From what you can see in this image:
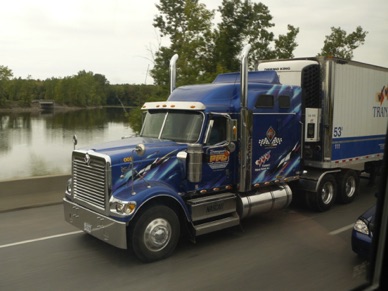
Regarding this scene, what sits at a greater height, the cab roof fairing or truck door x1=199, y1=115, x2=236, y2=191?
the cab roof fairing

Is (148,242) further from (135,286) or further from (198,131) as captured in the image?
(198,131)

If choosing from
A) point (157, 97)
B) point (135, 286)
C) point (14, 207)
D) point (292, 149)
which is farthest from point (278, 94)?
point (157, 97)

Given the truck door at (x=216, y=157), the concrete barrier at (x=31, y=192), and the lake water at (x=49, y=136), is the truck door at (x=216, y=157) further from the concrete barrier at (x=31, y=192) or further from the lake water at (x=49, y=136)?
the lake water at (x=49, y=136)

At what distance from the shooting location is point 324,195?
8.47m

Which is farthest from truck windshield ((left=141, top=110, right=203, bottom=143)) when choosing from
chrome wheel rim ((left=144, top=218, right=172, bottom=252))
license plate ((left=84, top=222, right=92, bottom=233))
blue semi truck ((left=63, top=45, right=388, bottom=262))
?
license plate ((left=84, top=222, right=92, bottom=233))

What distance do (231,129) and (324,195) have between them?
3.41 m

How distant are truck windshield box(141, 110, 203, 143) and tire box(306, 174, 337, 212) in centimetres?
328

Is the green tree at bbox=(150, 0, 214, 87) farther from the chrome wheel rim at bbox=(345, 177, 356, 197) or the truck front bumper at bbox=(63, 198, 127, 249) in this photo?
the truck front bumper at bbox=(63, 198, 127, 249)

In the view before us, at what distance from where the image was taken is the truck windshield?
20.8 ft

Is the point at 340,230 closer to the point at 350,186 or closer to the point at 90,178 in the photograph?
the point at 350,186

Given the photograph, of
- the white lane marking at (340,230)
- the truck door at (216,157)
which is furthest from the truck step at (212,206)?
the white lane marking at (340,230)

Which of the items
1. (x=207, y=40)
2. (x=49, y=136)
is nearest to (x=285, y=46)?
(x=207, y=40)

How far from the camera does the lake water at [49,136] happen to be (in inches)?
786

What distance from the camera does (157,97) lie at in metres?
17.2
